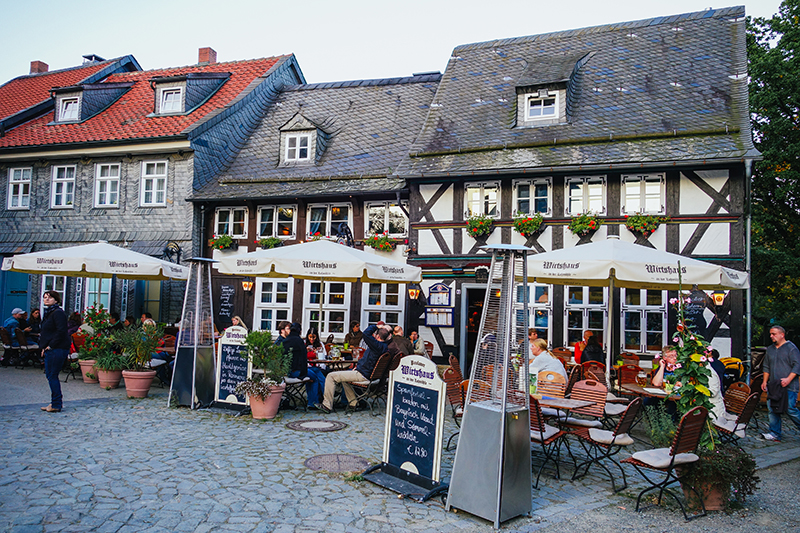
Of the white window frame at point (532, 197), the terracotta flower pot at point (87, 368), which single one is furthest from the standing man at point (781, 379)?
the terracotta flower pot at point (87, 368)

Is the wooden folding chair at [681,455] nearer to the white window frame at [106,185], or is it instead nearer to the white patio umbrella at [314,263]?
the white patio umbrella at [314,263]

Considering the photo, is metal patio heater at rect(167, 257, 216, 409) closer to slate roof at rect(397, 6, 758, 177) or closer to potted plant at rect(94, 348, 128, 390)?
potted plant at rect(94, 348, 128, 390)

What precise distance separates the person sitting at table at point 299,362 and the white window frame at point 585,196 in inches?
293

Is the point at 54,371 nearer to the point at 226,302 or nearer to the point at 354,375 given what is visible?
the point at 354,375

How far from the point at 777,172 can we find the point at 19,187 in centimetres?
2576

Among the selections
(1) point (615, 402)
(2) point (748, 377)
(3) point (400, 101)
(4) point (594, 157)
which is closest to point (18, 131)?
(3) point (400, 101)

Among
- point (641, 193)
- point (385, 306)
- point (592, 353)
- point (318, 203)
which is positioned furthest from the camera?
point (318, 203)

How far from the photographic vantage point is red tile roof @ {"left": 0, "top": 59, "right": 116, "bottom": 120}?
22281 mm

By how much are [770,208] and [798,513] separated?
19.1m

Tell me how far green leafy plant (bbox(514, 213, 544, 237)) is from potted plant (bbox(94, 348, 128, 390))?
890 centimetres

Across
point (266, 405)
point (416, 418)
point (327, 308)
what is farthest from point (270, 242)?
point (416, 418)

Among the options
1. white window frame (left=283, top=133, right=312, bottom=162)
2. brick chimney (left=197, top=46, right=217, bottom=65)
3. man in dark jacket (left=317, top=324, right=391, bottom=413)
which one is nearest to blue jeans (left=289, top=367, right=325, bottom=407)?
man in dark jacket (left=317, top=324, right=391, bottom=413)

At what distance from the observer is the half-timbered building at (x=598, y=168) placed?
12.6 meters

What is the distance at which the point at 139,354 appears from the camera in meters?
10.0
